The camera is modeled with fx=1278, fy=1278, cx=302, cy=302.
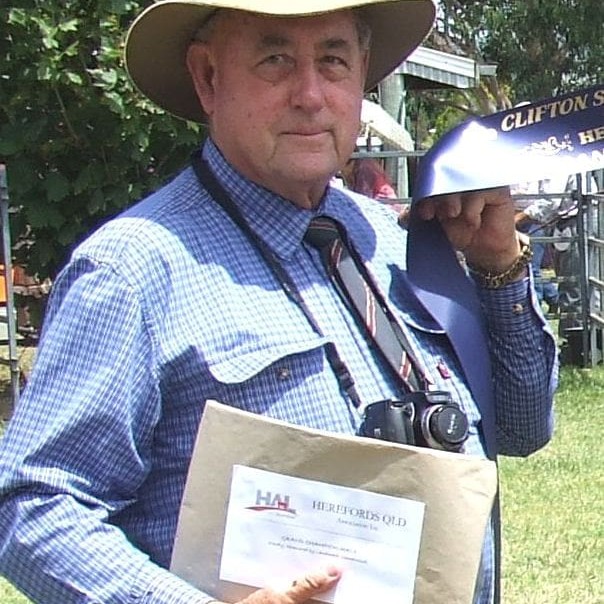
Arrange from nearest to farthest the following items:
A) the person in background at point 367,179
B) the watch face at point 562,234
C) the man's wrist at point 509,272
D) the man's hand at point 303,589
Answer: the man's hand at point 303,589
the man's wrist at point 509,272
the person in background at point 367,179
the watch face at point 562,234

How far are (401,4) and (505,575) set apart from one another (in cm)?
343

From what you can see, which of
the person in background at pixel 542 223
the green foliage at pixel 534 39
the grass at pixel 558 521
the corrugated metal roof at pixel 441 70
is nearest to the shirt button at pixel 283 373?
the grass at pixel 558 521

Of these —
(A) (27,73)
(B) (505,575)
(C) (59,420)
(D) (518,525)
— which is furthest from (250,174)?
(A) (27,73)

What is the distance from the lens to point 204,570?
1771 millimetres

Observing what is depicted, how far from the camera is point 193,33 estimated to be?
2.10 m

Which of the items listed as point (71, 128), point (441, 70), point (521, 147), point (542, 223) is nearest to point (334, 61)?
point (521, 147)

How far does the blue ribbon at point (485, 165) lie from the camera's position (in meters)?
2.09

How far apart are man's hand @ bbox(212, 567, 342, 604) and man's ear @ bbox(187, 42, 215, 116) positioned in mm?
804

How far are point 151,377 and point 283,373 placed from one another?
0.20 metres

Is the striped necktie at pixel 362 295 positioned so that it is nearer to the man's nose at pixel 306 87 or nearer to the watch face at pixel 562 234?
the man's nose at pixel 306 87

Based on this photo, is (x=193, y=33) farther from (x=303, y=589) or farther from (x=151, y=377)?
(x=303, y=589)

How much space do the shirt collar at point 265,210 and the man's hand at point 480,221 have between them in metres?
0.24

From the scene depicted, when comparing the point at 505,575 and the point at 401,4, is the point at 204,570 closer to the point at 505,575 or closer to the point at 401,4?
the point at 401,4

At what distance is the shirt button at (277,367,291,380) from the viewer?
6.25 feet
